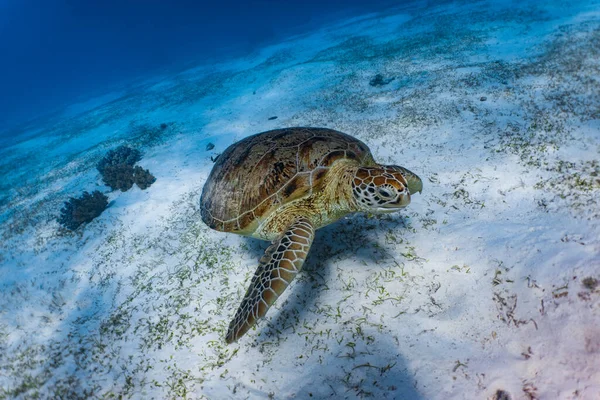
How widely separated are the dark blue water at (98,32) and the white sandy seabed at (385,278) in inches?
2626

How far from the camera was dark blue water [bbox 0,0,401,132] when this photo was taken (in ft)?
255

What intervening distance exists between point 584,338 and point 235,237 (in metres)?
4.93

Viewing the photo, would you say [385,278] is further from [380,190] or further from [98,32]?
[98,32]

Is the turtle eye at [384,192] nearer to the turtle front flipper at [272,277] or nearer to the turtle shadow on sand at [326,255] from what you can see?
the turtle front flipper at [272,277]

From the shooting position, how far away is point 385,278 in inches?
147

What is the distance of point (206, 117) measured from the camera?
A: 13.6m

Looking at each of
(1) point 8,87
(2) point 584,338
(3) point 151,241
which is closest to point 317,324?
(2) point 584,338

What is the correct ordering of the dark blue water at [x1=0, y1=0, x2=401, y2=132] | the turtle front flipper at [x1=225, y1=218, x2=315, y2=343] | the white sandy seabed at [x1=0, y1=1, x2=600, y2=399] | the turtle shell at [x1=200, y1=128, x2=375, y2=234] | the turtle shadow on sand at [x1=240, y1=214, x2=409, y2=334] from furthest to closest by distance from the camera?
the dark blue water at [x1=0, y1=0, x2=401, y2=132]
the turtle shell at [x1=200, y1=128, x2=375, y2=234]
the turtle shadow on sand at [x1=240, y1=214, x2=409, y2=334]
the turtle front flipper at [x1=225, y1=218, x2=315, y2=343]
the white sandy seabed at [x1=0, y1=1, x2=600, y2=399]

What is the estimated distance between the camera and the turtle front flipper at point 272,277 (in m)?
2.96

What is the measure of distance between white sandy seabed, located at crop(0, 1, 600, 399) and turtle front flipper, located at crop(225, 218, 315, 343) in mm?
743

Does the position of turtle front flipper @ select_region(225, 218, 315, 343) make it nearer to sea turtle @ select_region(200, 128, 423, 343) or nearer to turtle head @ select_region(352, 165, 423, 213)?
sea turtle @ select_region(200, 128, 423, 343)

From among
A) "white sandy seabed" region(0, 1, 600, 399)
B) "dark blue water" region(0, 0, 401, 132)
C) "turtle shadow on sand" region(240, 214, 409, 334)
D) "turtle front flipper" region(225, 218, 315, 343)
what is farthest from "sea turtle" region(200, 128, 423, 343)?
"dark blue water" region(0, 0, 401, 132)

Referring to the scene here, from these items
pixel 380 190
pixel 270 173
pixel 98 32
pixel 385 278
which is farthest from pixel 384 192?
pixel 98 32

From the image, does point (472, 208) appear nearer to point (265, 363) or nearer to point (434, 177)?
point (434, 177)
